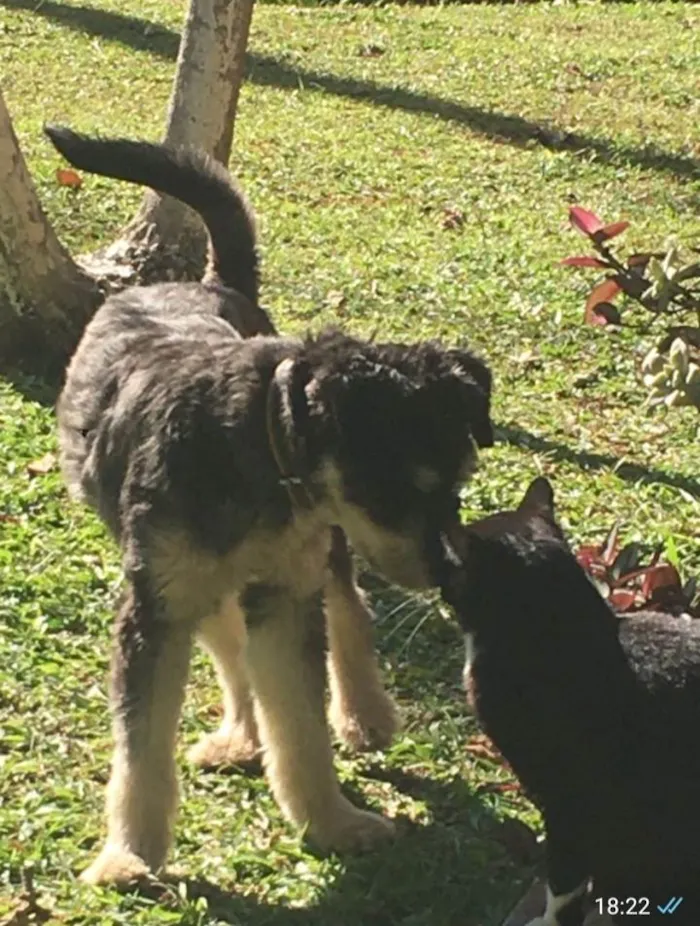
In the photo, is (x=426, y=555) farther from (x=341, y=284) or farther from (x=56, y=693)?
(x=341, y=284)

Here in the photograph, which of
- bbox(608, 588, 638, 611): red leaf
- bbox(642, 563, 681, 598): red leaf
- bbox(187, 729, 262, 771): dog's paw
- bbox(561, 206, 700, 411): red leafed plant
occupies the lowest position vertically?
bbox(187, 729, 262, 771): dog's paw

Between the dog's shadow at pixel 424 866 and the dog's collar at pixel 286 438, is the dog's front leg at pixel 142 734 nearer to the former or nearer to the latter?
the dog's shadow at pixel 424 866

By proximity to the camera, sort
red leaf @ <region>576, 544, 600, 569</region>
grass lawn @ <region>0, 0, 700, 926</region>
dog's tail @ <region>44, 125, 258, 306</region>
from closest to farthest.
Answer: grass lawn @ <region>0, 0, 700, 926</region>
red leaf @ <region>576, 544, 600, 569</region>
dog's tail @ <region>44, 125, 258, 306</region>

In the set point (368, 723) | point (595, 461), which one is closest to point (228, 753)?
point (368, 723)

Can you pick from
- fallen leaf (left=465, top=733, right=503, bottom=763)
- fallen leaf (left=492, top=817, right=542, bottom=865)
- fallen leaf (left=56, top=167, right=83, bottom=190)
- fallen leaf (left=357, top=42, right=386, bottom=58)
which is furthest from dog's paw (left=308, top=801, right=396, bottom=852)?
fallen leaf (left=357, top=42, right=386, bottom=58)

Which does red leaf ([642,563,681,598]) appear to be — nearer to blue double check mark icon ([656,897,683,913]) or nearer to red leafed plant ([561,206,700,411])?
red leafed plant ([561,206,700,411])

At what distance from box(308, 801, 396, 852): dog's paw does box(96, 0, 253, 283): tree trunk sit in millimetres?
4320

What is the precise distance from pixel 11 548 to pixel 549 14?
12.1 metres

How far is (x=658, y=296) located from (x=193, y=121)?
4659mm

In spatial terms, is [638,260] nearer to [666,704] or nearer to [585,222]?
[585,222]

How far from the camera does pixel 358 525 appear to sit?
4.05 metres

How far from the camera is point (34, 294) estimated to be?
7734 millimetres

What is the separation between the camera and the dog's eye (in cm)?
396

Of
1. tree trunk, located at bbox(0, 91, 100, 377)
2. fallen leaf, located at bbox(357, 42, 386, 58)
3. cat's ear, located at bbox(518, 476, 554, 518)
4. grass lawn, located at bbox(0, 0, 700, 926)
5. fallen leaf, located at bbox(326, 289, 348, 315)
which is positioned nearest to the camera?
cat's ear, located at bbox(518, 476, 554, 518)
